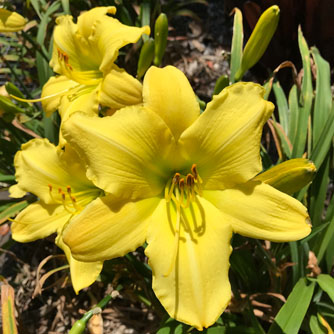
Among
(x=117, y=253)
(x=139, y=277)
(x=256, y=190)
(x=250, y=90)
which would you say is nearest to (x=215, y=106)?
(x=250, y=90)

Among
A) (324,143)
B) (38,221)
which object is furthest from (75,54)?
(324,143)

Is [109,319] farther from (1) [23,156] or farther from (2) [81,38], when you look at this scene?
(2) [81,38]

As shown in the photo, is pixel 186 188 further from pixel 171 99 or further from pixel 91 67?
pixel 91 67

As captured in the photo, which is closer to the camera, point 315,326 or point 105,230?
point 105,230

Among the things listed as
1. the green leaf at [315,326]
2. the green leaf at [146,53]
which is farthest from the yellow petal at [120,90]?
the green leaf at [315,326]

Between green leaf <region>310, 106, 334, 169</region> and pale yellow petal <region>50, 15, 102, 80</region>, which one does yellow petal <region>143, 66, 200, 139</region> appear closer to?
pale yellow petal <region>50, 15, 102, 80</region>

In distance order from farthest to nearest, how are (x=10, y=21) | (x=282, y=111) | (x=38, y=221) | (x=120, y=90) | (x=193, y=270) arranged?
(x=282, y=111) < (x=10, y=21) < (x=38, y=221) < (x=120, y=90) < (x=193, y=270)
